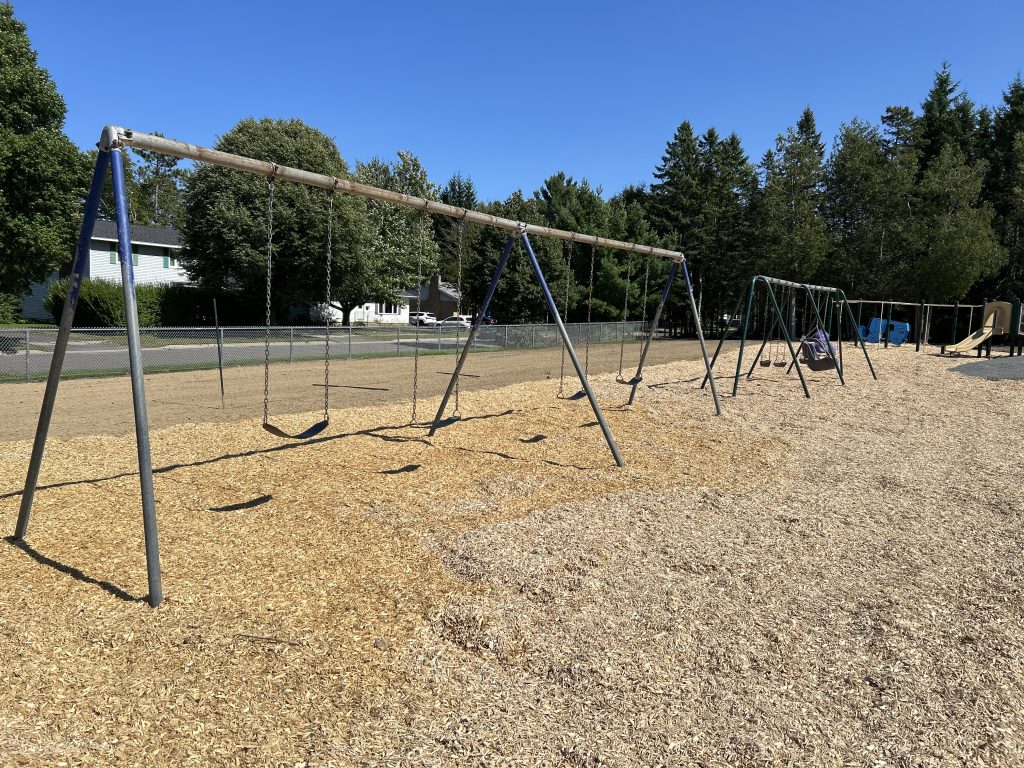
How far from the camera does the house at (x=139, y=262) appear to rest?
114ft

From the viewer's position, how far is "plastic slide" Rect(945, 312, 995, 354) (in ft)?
81.4

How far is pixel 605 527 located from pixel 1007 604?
94.3 inches

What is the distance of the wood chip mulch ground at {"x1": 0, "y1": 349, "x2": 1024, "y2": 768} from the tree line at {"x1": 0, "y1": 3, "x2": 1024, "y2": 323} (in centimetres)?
1557

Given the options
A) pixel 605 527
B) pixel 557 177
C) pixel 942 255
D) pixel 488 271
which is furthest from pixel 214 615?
pixel 557 177

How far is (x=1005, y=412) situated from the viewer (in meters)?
10.7

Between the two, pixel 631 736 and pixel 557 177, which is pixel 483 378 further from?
pixel 557 177

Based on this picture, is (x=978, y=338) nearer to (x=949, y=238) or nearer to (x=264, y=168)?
(x=949, y=238)

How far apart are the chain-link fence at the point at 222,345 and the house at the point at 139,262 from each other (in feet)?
40.5

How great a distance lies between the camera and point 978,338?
25.5 metres

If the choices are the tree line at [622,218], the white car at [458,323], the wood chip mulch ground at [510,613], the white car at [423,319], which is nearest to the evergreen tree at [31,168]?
the tree line at [622,218]

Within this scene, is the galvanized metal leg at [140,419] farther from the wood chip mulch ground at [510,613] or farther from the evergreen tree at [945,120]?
the evergreen tree at [945,120]

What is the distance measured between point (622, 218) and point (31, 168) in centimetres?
3096

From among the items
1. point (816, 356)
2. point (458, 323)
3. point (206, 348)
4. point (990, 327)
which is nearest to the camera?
point (816, 356)

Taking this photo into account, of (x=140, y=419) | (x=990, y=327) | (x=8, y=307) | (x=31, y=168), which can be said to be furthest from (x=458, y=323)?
(x=8, y=307)
